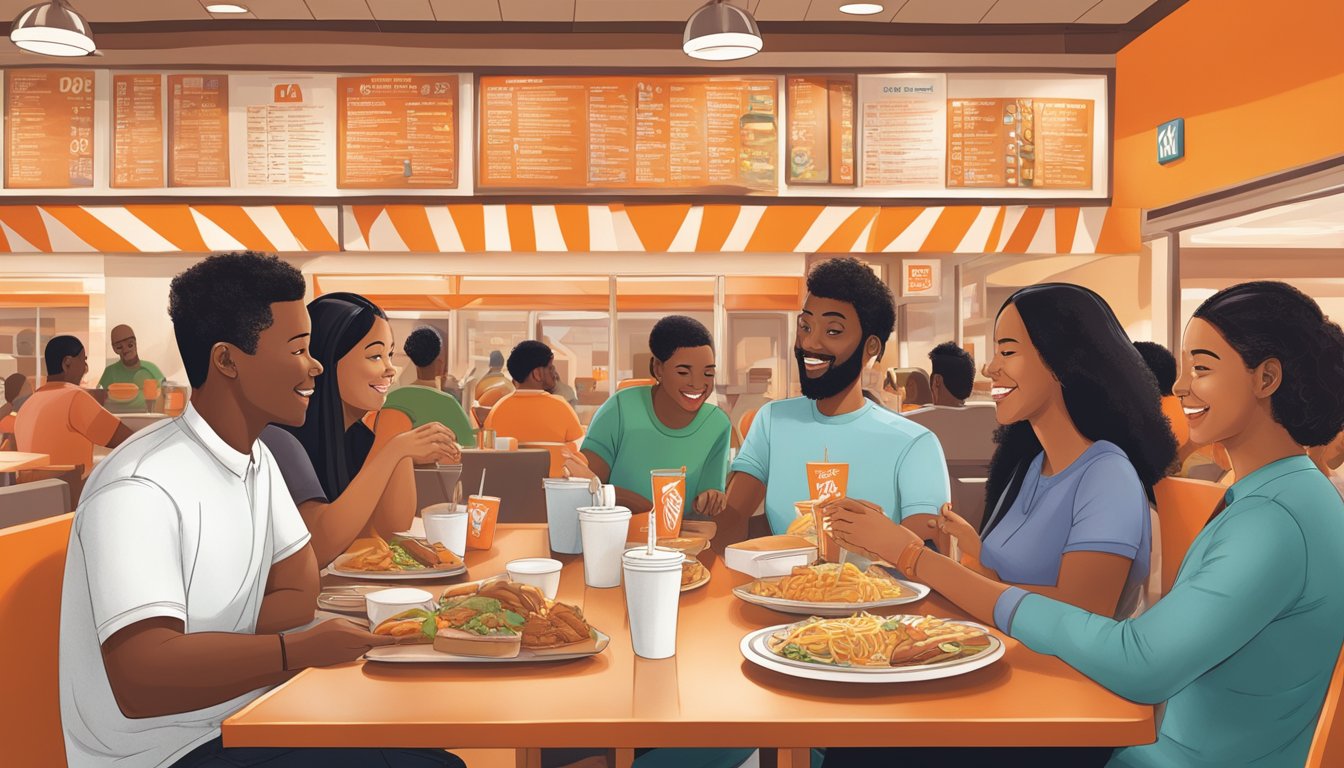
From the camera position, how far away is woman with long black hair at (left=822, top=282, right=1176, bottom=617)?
1.58m

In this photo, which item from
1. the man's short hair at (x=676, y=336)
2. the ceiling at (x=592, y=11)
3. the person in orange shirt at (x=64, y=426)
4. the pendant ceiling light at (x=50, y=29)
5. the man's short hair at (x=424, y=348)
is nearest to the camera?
the man's short hair at (x=676, y=336)

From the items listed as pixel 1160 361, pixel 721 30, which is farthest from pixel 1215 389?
pixel 721 30

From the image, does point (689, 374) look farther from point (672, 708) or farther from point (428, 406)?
point (672, 708)

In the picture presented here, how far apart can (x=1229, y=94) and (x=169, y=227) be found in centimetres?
512

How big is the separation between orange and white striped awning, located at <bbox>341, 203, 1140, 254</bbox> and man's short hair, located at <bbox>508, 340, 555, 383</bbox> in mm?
1160

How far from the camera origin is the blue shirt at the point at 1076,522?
1549 mm

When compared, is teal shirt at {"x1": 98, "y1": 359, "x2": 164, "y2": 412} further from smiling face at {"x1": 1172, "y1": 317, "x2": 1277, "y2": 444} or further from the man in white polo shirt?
smiling face at {"x1": 1172, "y1": 317, "x2": 1277, "y2": 444}

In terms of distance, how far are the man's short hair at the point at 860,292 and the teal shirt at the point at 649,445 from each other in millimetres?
650

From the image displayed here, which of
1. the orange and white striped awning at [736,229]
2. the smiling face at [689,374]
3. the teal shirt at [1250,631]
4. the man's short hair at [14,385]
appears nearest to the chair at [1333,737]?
the teal shirt at [1250,631]

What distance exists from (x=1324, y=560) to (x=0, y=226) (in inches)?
234

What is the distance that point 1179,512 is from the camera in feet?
6.26

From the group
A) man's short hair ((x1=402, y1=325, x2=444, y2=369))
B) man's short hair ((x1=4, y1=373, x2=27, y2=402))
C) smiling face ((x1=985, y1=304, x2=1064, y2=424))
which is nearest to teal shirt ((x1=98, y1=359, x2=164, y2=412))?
man's short hair ((x1=4, y1=373, x2=27, y2=402))

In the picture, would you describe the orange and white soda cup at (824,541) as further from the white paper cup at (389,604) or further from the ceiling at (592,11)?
the ceiling at (592,11)

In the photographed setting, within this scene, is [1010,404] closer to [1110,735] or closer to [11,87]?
[1110,735]
